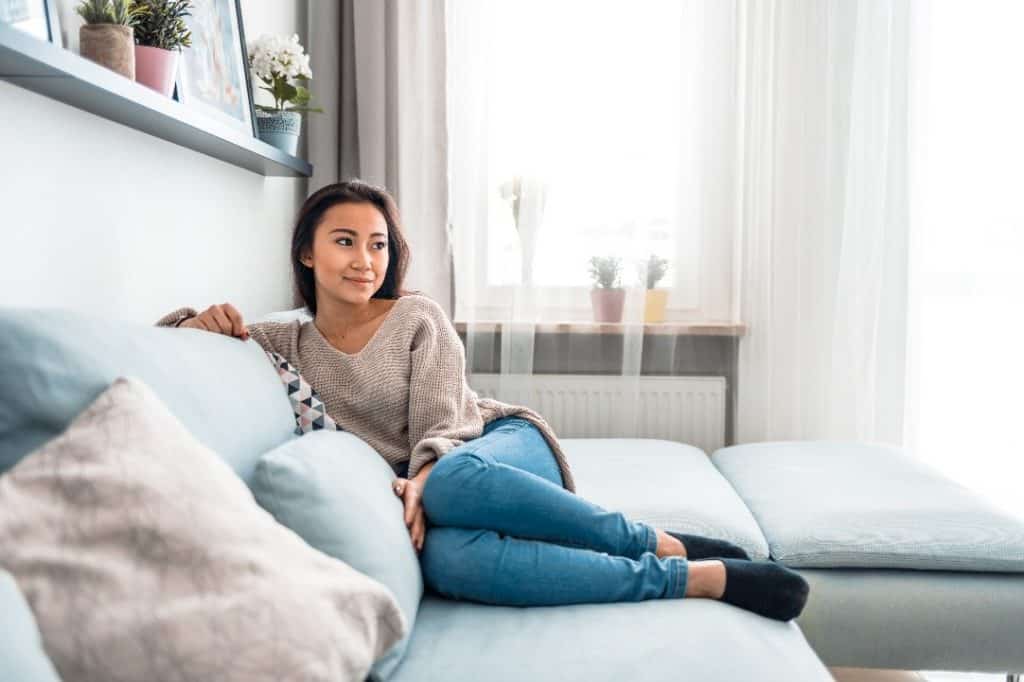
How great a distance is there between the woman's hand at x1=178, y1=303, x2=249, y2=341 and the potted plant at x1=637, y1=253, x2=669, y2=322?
1.55 m

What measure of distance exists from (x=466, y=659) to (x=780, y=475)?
Result: 123 cm

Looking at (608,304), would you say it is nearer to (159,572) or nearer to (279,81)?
(279,81)

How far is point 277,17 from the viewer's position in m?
2.80

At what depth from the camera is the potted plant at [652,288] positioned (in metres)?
2.98

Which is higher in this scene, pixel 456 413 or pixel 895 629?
pixel 456 413

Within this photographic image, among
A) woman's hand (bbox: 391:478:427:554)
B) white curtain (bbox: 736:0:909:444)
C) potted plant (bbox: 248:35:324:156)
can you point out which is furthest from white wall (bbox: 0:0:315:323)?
white curtain (bbox: 736:0:909:444)

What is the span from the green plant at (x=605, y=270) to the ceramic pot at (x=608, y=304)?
0.02 metres

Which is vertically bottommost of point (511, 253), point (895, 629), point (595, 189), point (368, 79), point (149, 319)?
point (895, 629)

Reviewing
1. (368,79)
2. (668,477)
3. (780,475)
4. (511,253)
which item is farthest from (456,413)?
(368,79)

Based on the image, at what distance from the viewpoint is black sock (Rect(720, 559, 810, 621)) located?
149 cm

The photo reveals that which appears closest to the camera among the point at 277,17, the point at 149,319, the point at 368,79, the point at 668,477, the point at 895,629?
the point at 895,629

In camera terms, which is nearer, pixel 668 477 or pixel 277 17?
pixel 668 477

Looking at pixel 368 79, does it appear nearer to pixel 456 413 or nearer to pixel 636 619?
pixel 456 413

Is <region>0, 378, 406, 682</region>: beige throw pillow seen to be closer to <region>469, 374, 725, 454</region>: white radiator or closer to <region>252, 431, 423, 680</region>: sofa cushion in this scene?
<region>252, 431, 423, 680</region>: sofa cushion
